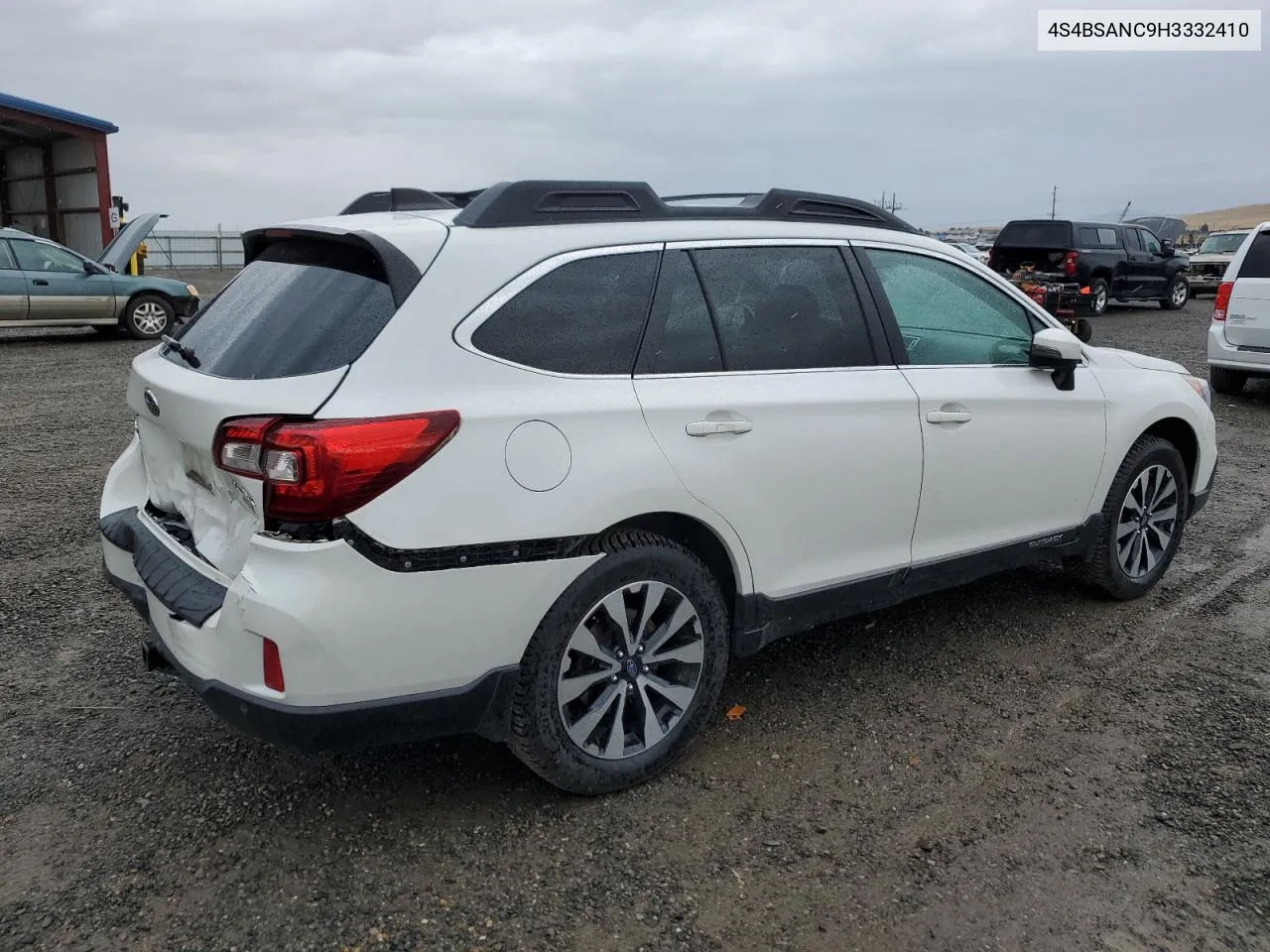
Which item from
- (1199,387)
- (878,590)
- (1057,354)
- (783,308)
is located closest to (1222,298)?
(1199,387)

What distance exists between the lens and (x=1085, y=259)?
811 inches

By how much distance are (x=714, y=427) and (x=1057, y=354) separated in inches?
68.7

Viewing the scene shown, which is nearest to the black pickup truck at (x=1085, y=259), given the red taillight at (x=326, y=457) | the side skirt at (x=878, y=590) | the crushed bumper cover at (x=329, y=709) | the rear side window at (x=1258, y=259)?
the rear side window at (x=1258, y=259)

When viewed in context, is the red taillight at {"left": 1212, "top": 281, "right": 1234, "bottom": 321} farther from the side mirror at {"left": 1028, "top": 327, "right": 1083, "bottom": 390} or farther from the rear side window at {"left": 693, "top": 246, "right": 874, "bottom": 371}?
the rear side window at {"left": 693, "top": 246, "right": 874, "bottom": 371}

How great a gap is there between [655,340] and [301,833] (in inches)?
69.2

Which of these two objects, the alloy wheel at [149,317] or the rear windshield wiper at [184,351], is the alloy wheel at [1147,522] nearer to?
the rear windshield wiper at [184,351]

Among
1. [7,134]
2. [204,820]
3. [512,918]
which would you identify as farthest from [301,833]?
[7,134]

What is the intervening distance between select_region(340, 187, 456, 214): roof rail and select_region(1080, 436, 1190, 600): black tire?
3093 mm

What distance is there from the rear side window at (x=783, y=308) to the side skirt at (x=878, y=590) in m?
A: 0.77

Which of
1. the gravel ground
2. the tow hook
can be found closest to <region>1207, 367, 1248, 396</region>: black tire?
the gravel ground

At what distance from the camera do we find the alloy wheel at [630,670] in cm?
304

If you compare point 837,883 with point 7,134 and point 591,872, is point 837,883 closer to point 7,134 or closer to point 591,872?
point 591,872

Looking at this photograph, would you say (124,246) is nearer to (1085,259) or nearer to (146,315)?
(146,315)

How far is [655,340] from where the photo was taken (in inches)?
127
